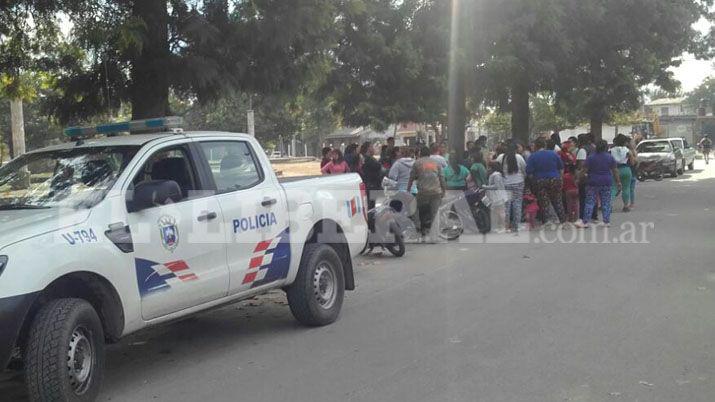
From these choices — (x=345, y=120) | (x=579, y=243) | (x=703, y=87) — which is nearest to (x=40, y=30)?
(x=579, y=243)

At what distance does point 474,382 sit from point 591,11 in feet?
56.7

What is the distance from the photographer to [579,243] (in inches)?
470

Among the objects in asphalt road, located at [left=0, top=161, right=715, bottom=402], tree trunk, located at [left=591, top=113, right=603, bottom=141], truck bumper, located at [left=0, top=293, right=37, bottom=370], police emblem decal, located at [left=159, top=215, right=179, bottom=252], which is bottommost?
asphalt road, located at [left=0, top=161, right=715, bottom=402]

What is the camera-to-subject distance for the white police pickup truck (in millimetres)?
4293

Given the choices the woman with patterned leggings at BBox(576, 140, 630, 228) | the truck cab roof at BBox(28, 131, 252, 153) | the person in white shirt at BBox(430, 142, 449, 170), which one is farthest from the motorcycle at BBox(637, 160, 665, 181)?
the truck cab roof at BBox(28, 131, 252, 153)

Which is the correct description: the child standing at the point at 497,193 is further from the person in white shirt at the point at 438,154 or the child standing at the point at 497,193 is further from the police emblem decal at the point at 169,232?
the police emblem decal at the point at 169,232

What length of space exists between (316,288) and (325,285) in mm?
225

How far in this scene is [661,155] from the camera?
29.4 m

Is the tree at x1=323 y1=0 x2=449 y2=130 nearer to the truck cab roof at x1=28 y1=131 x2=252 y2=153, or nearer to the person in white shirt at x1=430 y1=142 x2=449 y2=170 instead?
the person in white shirt at x1=430 y1=142 x2=449 y2=170

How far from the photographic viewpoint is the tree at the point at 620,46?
845 inches

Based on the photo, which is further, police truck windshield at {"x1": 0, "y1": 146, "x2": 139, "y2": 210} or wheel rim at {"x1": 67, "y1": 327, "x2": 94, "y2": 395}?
police truck windshield at {"x1": 0, "y1": 146, "x2": 139, "y2": 210}

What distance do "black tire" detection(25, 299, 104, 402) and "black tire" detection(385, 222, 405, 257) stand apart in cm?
703

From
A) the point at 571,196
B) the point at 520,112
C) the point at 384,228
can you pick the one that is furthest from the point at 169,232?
the point at 520,112

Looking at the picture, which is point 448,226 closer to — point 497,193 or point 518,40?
point 497,193
